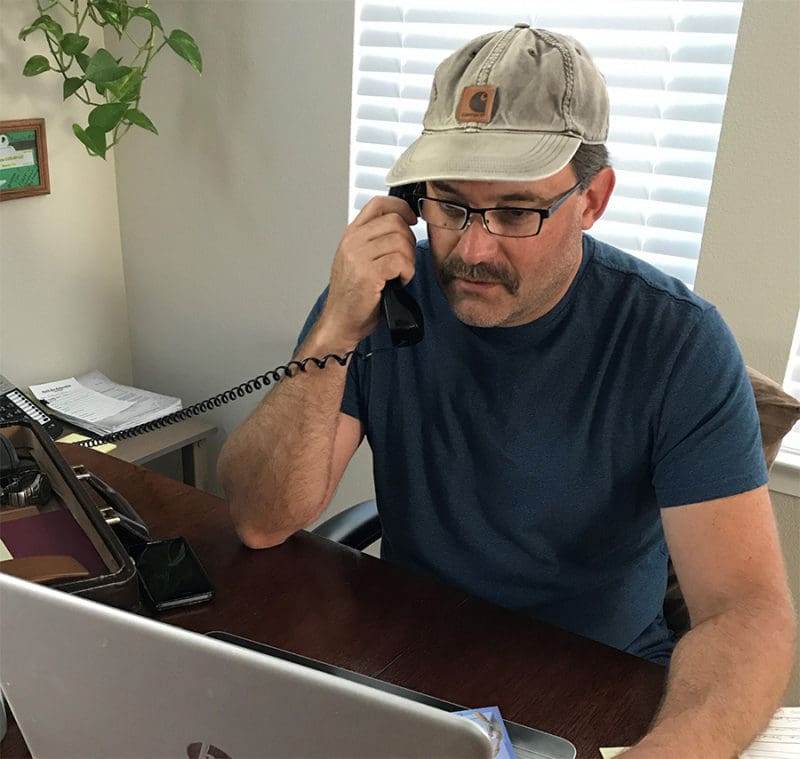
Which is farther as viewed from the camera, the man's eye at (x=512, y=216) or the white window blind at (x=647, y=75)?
the white window blind at (x=647, y=75)

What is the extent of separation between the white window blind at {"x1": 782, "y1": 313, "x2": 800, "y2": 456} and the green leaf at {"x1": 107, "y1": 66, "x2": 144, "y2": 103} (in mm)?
1598

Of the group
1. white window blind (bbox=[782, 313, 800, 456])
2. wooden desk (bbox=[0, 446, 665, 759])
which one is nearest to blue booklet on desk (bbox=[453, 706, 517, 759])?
wooden desk (bbox=[0, 446, 665, 759])

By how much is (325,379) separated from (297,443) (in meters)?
0.11

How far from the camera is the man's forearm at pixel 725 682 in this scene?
36.8 inches

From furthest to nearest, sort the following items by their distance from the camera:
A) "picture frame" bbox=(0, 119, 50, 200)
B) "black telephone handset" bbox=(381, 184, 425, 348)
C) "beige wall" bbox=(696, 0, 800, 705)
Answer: "picture frame" bbox=(0, 119, 50, 200) < "beige wall" bbox=(696, 0, 800, 705) < "black telephone handset" bbox=(381, 184, 425, 348)

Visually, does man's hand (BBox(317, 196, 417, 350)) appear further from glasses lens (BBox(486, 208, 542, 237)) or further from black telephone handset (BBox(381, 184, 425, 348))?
glasses lens (BBox(486, 208, 542, 237))

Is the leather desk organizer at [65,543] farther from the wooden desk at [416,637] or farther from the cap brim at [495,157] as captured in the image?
the cap brim at [495,157]

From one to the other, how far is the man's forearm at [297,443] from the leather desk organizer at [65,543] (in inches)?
9.4

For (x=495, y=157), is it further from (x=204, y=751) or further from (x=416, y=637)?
(x=204, y=751)

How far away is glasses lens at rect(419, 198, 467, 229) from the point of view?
1.27m

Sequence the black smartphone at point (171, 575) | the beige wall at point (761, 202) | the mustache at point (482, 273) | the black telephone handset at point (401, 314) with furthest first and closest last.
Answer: the beige wall at point (761, 202) < the black telephone handset at point (401, 314) < the mustache at point (482, 273) < the black smartphone at point (171, 575)

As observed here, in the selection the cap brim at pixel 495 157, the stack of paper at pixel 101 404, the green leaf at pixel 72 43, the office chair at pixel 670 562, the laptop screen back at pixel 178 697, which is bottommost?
the stack of paper at pixel 101 404

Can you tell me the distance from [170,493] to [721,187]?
118cm

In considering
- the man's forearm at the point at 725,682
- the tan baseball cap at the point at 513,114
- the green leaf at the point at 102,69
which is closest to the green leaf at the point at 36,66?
the green leaf at the point at 102,69
